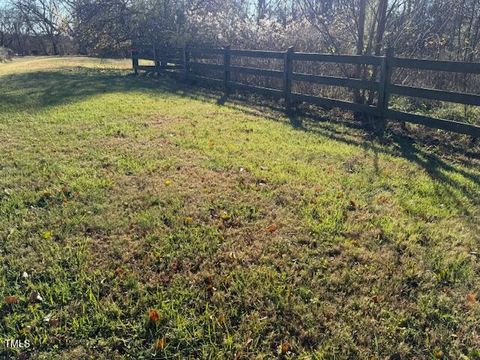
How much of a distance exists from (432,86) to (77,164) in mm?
8830

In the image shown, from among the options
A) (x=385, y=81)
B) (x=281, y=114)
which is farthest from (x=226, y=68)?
(x=385, y=81)

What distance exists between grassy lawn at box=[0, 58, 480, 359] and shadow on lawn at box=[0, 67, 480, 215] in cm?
7

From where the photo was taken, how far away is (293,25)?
41.4 ft

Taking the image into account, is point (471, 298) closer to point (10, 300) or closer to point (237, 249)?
point (237, 249)

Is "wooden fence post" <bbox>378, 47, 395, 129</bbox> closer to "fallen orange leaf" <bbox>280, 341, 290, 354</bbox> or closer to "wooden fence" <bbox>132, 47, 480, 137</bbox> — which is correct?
"wooden fence" <bbox>132, 47, 480, 137</bbox>

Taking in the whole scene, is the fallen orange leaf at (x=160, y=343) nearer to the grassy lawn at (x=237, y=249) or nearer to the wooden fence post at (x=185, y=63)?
the grassy lawn at (x=237, y=249)

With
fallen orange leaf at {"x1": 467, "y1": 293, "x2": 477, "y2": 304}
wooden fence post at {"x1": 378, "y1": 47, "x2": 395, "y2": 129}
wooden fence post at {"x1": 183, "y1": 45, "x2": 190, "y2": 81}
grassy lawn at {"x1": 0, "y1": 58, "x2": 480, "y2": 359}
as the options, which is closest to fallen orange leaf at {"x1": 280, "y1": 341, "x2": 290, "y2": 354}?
grassy lawn at {"x1": 0, "y1": 58, "x2": 480, "y2": 359}

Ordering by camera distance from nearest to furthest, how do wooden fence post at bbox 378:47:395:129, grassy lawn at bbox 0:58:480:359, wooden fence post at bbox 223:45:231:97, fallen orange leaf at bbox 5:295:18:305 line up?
grassy lawn at bbox 0:58:480:359 → fallen orange leaf at bbox 5:295:18:305 → wooden fence post at bbox 378:47:395:129 → wooden fence post at bbox 223:45:231:97

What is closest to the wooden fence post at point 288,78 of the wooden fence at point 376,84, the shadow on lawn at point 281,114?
the wooden fence at point 376,84

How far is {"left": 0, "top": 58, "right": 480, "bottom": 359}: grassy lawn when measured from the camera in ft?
7.93

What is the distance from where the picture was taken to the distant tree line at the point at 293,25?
32.0 feet

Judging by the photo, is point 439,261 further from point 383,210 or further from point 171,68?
point 171,68

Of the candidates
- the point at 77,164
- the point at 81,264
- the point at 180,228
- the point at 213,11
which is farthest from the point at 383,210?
the point at 213,11

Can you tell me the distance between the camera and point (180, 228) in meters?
3.58
